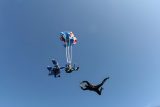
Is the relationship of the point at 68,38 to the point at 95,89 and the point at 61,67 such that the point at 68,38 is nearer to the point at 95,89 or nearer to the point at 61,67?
the point at 61,67

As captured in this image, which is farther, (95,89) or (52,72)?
(52,72)

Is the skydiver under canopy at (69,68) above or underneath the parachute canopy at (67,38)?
underneath

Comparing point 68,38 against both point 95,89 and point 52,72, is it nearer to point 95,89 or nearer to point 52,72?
point 52,72

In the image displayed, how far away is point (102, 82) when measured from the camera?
80.9 feet

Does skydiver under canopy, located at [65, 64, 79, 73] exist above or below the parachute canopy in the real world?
below

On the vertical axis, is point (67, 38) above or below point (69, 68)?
above

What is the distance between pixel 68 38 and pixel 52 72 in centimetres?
536

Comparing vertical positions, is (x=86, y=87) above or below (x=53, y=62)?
below

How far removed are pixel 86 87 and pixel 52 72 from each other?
5.80m

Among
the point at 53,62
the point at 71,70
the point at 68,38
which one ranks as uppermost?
the point at 68,38

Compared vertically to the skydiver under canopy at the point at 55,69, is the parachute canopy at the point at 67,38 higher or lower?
higher

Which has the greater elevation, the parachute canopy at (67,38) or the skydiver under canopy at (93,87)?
the parachute canopy at (67,38)

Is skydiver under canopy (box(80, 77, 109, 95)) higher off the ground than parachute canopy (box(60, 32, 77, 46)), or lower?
lower

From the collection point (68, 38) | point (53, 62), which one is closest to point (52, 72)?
point (53, 62)
